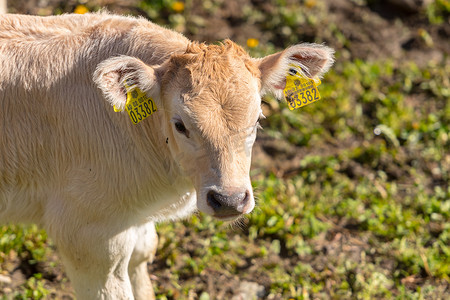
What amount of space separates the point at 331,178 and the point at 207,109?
3282 mm

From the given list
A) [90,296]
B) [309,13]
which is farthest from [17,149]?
[309,13]

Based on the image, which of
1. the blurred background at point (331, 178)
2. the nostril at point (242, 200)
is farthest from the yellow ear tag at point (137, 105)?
the blurred background at point (331, 178)

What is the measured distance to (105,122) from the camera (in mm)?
4750

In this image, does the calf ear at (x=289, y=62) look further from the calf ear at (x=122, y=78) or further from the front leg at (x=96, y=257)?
the front leg at (x=96, y=257)

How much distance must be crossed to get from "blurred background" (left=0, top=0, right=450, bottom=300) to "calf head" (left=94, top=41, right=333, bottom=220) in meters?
1.99

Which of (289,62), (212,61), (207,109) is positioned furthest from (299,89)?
(207,109)

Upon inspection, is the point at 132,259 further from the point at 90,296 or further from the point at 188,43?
the point at 188,43

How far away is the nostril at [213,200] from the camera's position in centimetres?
419

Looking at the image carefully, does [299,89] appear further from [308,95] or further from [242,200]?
[242,200]

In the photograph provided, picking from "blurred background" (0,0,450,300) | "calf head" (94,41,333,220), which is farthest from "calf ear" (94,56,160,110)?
"blurred background" (0,0,450,300)

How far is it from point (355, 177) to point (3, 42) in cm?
417

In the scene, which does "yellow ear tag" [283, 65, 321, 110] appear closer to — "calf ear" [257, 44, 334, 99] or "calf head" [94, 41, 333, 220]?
"calf ear" [257, 44, 334, 99]

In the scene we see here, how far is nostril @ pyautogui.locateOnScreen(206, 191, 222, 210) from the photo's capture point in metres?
4.19

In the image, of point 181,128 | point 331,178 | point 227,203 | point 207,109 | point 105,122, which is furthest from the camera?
point 331,178
